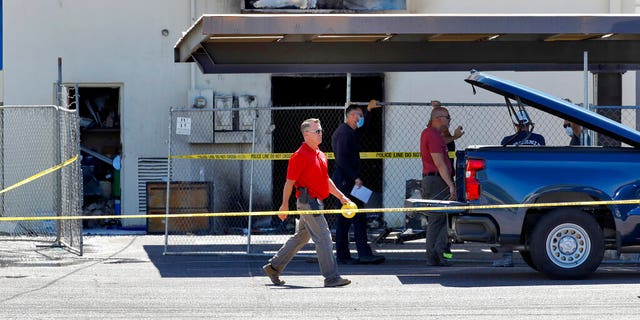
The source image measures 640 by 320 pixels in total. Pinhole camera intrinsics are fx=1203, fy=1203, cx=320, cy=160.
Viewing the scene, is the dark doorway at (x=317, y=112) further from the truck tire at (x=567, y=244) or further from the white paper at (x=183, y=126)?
the truck tire at (x=567, y=244)

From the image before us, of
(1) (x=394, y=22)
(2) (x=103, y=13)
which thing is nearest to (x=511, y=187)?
(1) (x=394, y=22)

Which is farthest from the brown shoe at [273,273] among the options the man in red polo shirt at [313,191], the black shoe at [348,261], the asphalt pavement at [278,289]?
the black shoe at [348,261]

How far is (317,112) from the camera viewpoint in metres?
20.6

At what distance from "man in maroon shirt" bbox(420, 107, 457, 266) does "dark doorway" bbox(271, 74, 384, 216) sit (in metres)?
5.98

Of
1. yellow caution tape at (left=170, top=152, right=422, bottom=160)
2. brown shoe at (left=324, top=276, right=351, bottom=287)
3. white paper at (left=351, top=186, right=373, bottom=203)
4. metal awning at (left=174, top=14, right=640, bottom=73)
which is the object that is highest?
metal awning at (left=174, top=14, right=640, bottom=73)

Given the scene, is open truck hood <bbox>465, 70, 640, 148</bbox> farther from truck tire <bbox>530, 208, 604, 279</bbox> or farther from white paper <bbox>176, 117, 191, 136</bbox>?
white paper <bbox>176, 117, 191, 136</bbox>

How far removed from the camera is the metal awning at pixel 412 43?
48.1 ft

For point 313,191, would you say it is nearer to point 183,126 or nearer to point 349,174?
point 349,174

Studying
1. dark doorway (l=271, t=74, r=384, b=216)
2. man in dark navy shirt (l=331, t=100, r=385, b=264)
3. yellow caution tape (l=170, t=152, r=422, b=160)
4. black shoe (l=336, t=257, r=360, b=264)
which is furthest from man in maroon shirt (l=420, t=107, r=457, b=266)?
dark doorway (l=271, t=74, r=384, b=216)

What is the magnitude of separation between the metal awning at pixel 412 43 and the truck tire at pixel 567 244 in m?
3.06

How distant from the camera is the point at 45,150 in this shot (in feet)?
66.0

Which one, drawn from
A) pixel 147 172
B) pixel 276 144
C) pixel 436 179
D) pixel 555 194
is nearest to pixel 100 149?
pixel 147 172

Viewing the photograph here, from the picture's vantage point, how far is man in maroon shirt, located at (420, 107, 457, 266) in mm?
14086

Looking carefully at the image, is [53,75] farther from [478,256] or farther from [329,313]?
[329,313]
